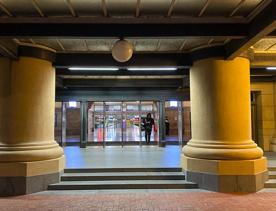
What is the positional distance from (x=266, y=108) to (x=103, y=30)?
8.12m

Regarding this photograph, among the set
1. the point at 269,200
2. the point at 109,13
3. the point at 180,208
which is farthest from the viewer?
the point at 269,200

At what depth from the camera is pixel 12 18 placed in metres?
4.48

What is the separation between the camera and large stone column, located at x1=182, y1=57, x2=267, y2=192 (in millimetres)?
5809

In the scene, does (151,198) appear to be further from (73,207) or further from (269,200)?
(269,200)

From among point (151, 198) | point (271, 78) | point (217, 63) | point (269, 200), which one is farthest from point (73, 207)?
point (271, 78)

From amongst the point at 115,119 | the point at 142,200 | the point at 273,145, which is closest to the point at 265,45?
the point at 142,200

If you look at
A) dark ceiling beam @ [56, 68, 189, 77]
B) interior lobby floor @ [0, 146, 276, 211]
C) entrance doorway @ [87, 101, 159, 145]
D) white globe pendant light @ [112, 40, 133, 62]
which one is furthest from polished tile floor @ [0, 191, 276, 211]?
entrance doorway @ [87, 101, 159, 145]

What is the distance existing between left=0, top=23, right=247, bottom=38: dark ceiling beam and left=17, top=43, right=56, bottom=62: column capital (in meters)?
1.40

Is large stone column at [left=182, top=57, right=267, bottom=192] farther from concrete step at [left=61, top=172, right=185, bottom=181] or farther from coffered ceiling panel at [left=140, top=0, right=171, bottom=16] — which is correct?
coffered ceiling panel at [left=140, top=0, right=171, bottom=16]

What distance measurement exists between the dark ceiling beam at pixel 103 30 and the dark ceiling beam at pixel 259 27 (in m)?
0.18

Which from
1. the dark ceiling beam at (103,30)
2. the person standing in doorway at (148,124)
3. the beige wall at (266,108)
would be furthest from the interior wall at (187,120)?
the dark ceiling beam at (103,30)

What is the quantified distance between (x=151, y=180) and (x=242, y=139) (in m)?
2.26

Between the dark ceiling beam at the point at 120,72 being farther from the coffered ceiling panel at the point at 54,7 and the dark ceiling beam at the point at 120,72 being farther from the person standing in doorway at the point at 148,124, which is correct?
the person standing in doorway at the point at 148,124

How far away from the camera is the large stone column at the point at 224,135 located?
19.1 feet
